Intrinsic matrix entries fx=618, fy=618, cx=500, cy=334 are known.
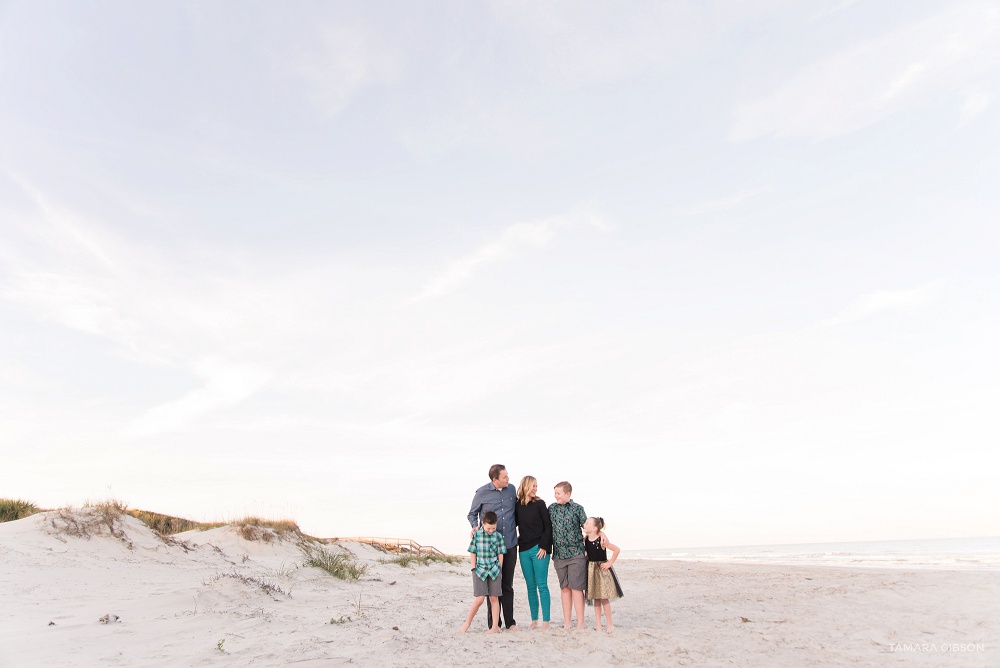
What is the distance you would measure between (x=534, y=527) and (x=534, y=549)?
31 cm

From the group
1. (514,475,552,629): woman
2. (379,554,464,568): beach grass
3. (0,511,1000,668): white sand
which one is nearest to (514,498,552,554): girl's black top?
(514,475,552,629): woman

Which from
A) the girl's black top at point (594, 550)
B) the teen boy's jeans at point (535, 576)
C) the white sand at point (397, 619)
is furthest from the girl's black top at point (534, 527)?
the white sand at point (397, 619)

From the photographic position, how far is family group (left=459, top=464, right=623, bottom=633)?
812 centimetres

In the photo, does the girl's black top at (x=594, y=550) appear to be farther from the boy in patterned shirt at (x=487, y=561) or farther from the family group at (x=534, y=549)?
the boy in patterned shirt at (x=487, y=561)

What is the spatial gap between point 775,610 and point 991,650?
3.53 meters

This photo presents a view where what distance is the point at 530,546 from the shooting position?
827 centimetres

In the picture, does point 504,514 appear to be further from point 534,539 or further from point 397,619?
point 397,619

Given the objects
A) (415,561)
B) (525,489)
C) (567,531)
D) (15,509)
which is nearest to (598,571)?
(567,531)

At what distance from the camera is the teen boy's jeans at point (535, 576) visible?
327 inches

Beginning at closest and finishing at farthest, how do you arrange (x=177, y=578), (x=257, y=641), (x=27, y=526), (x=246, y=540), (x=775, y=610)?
(x=257, y=641) < (x=775, y=610) < (x=177, y=578) < (x=27, y=526) < (x=246, y=540)

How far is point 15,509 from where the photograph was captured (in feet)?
59.8

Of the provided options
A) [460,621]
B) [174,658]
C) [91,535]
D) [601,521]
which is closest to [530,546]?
[601,521]

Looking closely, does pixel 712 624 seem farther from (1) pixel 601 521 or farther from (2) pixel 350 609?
(2) pixel 350 609

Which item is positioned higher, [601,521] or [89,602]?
[601,521]
